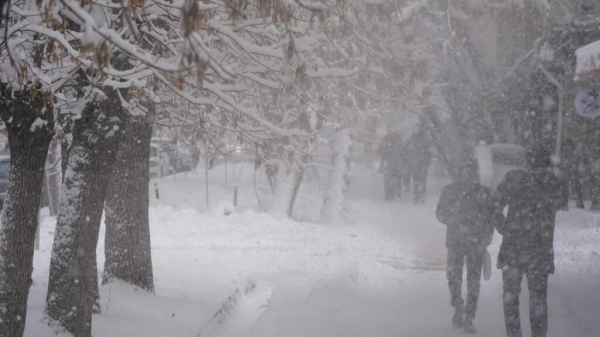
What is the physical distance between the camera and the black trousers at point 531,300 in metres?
5.85

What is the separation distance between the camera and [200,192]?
23.1 metres

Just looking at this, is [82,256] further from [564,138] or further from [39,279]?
[564,138]

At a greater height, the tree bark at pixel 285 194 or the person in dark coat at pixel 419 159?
the person in dark coat at pixel 419 159

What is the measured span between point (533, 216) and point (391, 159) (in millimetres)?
14646

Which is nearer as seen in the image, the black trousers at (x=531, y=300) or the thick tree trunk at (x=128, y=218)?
the black trousers at (x=531, y=300)

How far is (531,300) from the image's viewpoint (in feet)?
19.4

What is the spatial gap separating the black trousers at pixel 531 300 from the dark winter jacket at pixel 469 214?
0.70 metres

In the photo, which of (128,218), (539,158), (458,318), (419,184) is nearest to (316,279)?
(458,318)

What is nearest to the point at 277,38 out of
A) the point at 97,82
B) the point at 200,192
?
the point at 97,82

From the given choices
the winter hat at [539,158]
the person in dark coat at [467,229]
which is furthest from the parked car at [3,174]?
the winter hat at [539,158]

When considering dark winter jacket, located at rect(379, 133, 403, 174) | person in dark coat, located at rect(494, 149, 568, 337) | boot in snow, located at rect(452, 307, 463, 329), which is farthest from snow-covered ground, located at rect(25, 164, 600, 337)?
dark winter jacket, located at rect(379, 133, 403, 174)

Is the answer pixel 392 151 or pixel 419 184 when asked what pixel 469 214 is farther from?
pixel 419 184

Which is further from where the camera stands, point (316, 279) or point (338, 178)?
point (338, 178)

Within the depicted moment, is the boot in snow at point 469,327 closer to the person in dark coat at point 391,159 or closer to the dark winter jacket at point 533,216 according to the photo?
the dark winter jacket at point 533,216
